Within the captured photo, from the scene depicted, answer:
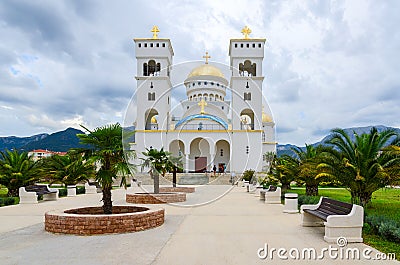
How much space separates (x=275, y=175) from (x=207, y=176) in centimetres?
1554

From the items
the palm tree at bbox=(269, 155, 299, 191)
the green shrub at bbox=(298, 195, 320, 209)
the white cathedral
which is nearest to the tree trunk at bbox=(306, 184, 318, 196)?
the palm tree at bbox=(269, 155, 299, 191)

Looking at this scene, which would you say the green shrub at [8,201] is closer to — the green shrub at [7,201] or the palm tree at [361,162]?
the green shrub at [7,201]

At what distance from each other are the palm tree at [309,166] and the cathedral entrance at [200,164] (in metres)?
23.3

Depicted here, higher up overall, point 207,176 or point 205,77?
point 205,77

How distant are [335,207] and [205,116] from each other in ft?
123

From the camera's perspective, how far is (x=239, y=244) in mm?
7008

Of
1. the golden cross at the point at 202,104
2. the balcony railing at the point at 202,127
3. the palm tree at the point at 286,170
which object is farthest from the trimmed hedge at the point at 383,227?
the golden cross at the point at 202,104

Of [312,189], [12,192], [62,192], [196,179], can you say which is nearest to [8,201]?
[12,192]

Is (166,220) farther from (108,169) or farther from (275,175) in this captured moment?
(275,175)

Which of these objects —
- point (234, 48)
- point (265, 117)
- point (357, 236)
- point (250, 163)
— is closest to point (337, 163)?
point (357, 236)

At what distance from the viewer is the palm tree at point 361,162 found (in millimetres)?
11336

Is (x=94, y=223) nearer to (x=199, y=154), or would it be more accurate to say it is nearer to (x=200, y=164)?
(x=200, y=164)

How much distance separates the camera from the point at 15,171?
53.6 feet

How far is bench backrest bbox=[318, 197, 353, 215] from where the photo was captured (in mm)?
7555
